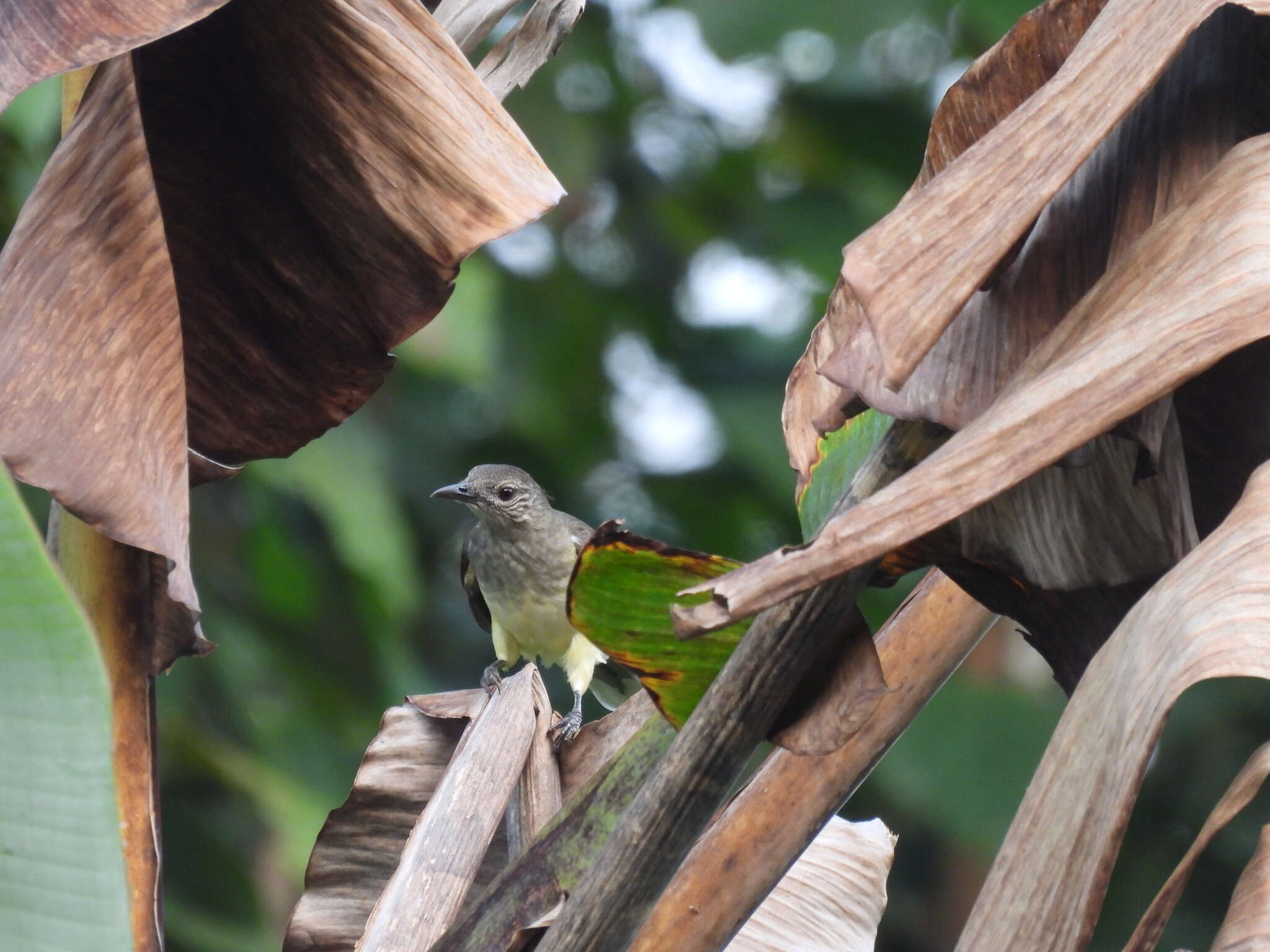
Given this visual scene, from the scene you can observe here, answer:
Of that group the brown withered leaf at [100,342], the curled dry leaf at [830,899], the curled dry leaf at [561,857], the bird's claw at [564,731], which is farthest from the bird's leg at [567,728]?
the brown withered leaf at [100,342]

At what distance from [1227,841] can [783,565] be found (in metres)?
3.75

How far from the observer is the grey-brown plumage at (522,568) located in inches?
146

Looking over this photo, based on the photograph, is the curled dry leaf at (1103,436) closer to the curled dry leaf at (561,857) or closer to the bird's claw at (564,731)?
the curled dry leaf at (561,857)

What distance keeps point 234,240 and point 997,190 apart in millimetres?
697

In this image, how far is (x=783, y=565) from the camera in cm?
67

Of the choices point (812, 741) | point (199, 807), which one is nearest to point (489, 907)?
point (812, 741)

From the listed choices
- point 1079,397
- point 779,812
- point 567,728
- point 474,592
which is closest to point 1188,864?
point 1079,397

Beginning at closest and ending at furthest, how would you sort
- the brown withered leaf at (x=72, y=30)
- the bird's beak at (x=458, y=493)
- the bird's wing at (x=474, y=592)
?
the brown withered leaf at (x=72, y=30) < the bird's beak at (x=458, y=493) < the bird's wing at (x=474, y=592)

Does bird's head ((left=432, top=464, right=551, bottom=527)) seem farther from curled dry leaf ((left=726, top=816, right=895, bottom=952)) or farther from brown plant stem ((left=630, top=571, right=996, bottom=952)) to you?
brown plant stem ((left=630, top=571, right=996, bottom=952))

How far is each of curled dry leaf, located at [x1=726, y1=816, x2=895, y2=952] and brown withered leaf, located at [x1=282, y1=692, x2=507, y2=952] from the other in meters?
0.38

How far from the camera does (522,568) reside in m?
3.80

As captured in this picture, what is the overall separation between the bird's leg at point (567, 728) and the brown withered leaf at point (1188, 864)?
935mm

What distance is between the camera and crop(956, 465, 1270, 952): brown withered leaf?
65 cm

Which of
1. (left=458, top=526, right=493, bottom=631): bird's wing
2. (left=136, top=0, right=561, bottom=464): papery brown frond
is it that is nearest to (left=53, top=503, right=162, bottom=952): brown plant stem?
(left=136, top=0, right=561, bottom=464): papery brown frond
